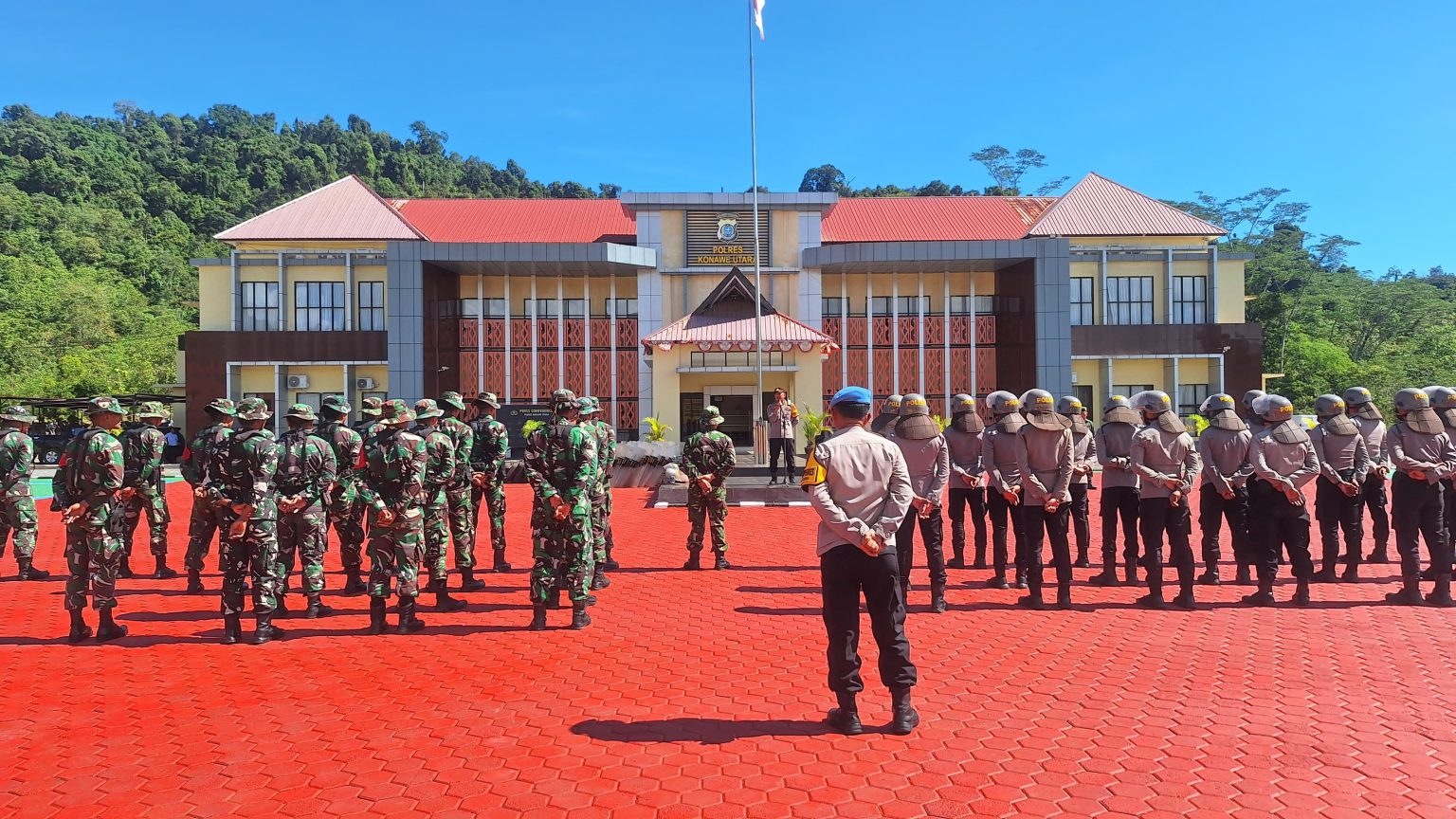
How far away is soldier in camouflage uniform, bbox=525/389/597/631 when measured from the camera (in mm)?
6637

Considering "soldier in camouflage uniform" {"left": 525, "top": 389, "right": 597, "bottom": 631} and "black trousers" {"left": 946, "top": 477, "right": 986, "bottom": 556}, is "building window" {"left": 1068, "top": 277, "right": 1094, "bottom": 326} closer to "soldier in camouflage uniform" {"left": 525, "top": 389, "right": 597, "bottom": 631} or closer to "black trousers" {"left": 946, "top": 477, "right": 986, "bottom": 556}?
"black trousers" {"left": 946, "top": 477, "right": 986, "bottom": 556}

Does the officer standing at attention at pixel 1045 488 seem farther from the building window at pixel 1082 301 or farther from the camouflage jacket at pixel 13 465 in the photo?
the building window at pixel 1082 301

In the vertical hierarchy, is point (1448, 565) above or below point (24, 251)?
below

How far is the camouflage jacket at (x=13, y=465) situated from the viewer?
962cm

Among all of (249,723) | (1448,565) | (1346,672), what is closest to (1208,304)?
(1448,565)

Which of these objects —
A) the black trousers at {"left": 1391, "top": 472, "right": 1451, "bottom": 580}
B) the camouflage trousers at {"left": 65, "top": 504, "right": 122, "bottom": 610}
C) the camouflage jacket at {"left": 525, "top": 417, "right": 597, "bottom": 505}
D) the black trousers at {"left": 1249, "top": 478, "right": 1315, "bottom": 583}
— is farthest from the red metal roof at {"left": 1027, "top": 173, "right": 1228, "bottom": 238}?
the camouflage trousers at {"left": 65, "top": 504, "right": 122, "bottom": 610}

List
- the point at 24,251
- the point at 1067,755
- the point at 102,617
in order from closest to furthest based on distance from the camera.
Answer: the point at 1067,755
the point at 102,617
the point at 24,251

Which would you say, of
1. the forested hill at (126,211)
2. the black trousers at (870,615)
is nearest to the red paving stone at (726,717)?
the black trousers at (870,615)

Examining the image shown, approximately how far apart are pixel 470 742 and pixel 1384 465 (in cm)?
994

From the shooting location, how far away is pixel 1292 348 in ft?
138

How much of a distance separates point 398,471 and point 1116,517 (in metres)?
6.64

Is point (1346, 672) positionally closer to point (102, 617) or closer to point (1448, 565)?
point (1448, 565)

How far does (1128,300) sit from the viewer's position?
96.0 feet

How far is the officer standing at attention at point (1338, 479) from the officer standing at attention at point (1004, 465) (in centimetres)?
290
